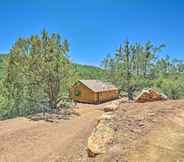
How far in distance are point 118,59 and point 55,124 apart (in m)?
21.7

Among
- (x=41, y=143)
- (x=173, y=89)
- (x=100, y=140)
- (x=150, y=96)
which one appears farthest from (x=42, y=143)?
(x=173, y=89)

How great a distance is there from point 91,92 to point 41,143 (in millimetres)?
22250

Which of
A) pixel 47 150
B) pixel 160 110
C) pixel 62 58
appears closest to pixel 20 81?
pixel 62 58

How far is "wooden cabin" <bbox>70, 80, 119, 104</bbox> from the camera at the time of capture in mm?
33050

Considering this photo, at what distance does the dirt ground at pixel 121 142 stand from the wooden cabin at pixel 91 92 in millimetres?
19168

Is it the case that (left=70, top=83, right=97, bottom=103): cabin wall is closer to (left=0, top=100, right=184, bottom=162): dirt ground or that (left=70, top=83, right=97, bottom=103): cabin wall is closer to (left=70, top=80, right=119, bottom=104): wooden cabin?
(left=70, top=80, right=119, bottom=104): wooden cabin

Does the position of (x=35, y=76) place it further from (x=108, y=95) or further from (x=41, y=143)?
(x=108, y=95)

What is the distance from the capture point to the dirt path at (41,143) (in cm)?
888

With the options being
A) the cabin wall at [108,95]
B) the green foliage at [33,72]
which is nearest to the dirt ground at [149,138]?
the green foliage at [33,72]

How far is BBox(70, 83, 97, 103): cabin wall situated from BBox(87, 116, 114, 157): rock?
2450cm

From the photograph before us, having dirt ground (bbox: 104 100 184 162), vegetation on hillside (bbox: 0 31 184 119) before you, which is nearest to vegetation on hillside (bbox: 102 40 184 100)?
vegetation on hillside (bbox: 0 31 184 119)

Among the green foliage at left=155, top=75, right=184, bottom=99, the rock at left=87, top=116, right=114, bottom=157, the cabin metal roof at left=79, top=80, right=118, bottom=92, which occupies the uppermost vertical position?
the cabin metal roof at left=79, top=80, right=118, bottom=92

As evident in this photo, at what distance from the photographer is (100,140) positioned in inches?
288

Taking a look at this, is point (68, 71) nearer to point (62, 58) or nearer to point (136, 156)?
point (62, 58)
